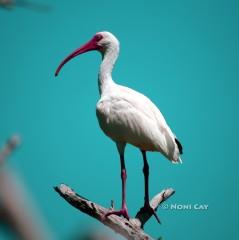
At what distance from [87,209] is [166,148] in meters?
2.12

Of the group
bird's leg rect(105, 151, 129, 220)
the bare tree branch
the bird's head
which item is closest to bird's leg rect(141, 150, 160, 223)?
bird's leg rect(105, 151, 129, 220)

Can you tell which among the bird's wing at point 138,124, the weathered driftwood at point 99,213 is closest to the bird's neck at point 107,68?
the bird's wing at point 138,124

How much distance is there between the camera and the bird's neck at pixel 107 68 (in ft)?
33.4

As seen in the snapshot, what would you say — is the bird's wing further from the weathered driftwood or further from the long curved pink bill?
the long curved pink bill

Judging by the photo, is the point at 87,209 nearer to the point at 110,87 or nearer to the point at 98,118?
the point at 98,118

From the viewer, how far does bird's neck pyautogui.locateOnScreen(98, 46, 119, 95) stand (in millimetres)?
10168

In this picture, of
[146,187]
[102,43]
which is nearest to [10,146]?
[146,187]

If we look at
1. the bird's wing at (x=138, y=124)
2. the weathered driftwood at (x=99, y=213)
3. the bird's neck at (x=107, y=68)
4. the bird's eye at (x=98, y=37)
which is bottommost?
the weathered driftwood at (x=99, y=213)

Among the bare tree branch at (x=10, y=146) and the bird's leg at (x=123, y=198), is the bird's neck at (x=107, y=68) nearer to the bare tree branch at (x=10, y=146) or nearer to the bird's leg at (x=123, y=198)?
the bird's leg at (x=123, y=198)

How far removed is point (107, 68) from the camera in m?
10.5

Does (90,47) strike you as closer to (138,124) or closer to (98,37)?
(98,37)

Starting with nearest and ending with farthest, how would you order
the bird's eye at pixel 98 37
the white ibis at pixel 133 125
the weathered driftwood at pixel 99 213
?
1. the weathered driftwood at pixel 99 213
2. the white ibis at pixel 133 125
3. the bird's eye at pixel 98 37

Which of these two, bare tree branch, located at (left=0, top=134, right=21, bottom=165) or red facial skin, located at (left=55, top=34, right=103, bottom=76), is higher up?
red facial skin, located at (left=55, top=34, right=103, bottom=76)

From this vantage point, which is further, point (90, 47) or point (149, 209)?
point (90, 47)
